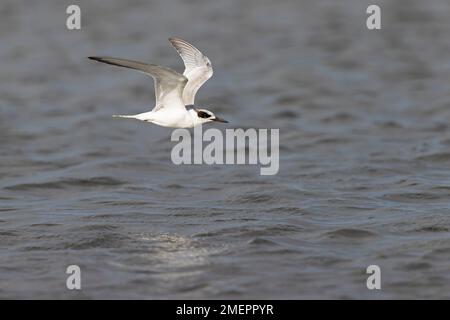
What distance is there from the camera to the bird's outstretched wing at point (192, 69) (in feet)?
45.3

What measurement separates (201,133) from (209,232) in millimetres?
6863

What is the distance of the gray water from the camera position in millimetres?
12383

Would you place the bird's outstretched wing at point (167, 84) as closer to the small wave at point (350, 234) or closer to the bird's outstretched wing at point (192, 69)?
the bird's outstretched wing at point (192, 69)

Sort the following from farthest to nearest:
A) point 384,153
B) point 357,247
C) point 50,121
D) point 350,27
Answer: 1. point 350,27
2. point 50,121
3. point 384,153
4. point 357,247

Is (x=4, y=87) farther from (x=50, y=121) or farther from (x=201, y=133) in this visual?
(x=201, y=133)

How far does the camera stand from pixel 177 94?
13242mm

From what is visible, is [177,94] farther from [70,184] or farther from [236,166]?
[236,166]

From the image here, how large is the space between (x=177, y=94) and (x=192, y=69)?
3.25 ft

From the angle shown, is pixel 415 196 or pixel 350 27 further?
pixel 350 27

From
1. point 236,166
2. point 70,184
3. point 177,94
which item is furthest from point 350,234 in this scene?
point 70,184

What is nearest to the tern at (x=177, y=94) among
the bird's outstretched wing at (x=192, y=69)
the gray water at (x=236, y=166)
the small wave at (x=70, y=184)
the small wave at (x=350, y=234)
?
the bird's outstretched wing at (x=192, y=69)

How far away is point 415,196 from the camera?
15.8m
